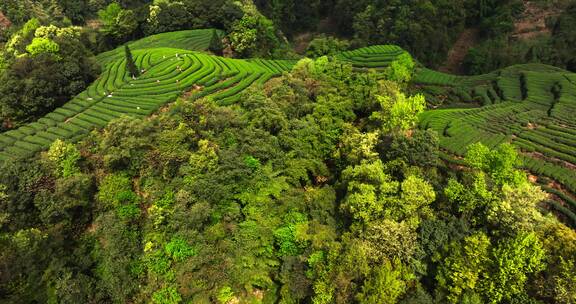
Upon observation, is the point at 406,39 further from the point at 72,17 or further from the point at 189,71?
the point at 72,17

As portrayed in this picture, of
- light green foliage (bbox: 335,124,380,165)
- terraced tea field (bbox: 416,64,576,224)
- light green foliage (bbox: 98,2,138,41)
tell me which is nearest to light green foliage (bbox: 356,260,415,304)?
light green foliage (bbox: 335,124,380,165)

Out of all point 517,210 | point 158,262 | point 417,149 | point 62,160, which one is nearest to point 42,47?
point 62,160

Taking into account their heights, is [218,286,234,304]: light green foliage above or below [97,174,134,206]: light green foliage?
below

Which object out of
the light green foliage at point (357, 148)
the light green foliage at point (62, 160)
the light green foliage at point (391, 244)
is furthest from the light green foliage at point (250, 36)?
the light green foliage at point (391, 244)

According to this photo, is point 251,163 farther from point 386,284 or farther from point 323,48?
point 323,48

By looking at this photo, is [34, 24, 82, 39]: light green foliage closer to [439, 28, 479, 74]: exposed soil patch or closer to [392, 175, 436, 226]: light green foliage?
[392, 175, 436, 226]: light green foliage

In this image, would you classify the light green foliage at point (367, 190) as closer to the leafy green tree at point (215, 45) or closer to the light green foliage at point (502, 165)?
the light green foliage at point (502, 165)
